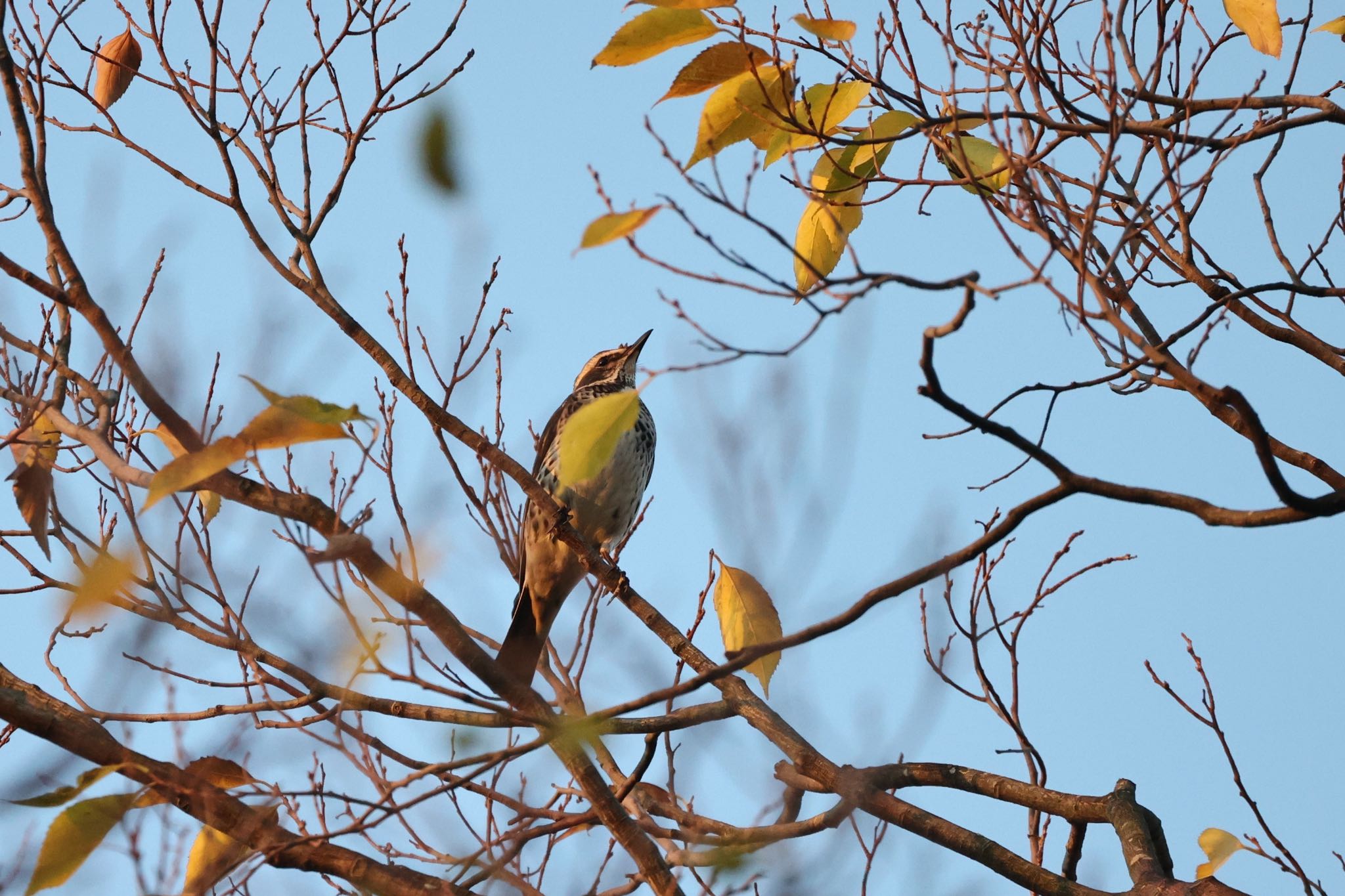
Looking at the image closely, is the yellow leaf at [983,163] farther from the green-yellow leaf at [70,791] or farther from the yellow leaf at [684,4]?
the green-yellow leaf at [70,791]

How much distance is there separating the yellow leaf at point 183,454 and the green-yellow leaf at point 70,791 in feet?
2.38

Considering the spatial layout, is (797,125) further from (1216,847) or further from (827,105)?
(1216,847)

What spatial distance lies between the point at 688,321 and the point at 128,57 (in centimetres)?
312

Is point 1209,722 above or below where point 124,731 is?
above

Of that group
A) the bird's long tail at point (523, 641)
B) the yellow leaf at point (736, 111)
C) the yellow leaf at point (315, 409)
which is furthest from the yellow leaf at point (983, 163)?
the bird's long tail at point (523, 641)

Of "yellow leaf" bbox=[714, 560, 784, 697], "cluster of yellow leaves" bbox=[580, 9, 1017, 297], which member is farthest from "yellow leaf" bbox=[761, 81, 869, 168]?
"yellow leaf" bbox=[714, 560, 784, 697]

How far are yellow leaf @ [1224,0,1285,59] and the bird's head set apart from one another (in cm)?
560

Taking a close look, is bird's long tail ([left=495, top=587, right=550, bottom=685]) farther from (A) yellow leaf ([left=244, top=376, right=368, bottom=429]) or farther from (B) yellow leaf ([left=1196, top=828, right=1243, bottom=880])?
(A) yellow leaf ([left=244, top=376, right=368, bottom=429])

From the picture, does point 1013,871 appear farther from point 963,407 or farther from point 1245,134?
point 1245,134

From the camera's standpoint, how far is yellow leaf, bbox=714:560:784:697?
3.69 meters

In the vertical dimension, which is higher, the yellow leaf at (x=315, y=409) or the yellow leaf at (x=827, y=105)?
the yellow leaf at (x=827, y=105)

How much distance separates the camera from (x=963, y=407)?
256 centimetres

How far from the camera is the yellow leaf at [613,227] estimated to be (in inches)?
91.8

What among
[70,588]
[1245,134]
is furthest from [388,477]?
[1245,134]
